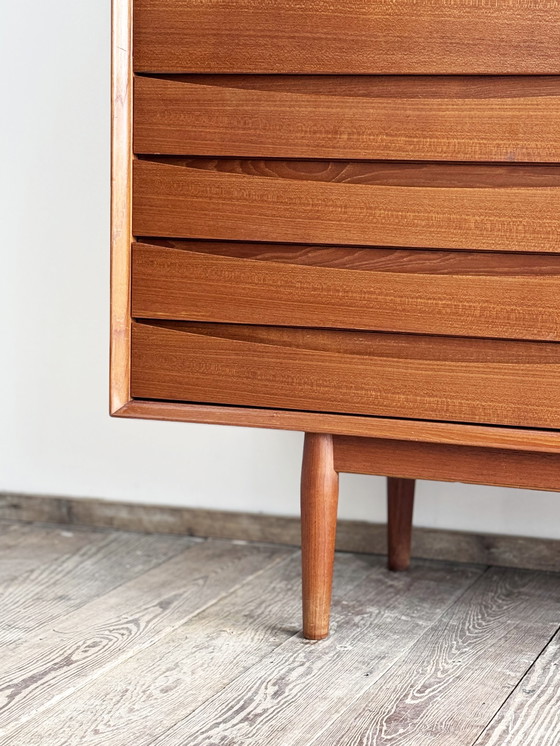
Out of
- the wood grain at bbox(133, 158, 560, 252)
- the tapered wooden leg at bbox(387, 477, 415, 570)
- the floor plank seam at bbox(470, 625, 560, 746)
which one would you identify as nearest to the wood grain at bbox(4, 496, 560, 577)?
the tapered wooden leg at bbox(387, 477, 415, 570)

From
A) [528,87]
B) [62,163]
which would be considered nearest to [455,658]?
[528,87]

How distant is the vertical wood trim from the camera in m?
A: 1.25

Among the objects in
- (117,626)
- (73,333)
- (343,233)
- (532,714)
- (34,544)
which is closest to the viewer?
(532,714)

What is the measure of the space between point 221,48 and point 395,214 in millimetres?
298

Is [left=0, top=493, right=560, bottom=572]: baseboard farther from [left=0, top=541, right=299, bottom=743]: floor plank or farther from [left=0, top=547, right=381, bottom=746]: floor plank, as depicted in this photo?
[left=0, top=547, right=381, bottom=746]: floor plank

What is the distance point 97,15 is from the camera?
1.79 meters

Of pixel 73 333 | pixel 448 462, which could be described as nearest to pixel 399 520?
pixel 448 462

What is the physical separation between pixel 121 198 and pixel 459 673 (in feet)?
2.38

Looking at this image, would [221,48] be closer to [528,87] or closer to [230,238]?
[230,238]

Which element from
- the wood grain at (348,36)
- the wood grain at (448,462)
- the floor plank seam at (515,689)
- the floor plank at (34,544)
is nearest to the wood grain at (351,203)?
the wood grain at (348,36)

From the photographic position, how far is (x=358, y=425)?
123 cm

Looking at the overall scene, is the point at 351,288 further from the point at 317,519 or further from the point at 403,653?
the point at 403,653

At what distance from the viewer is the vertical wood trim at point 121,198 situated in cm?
125

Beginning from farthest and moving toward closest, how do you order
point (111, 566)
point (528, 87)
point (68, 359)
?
1. point (68, 359)
2. point (111, 566)
3. point (528, 87)
